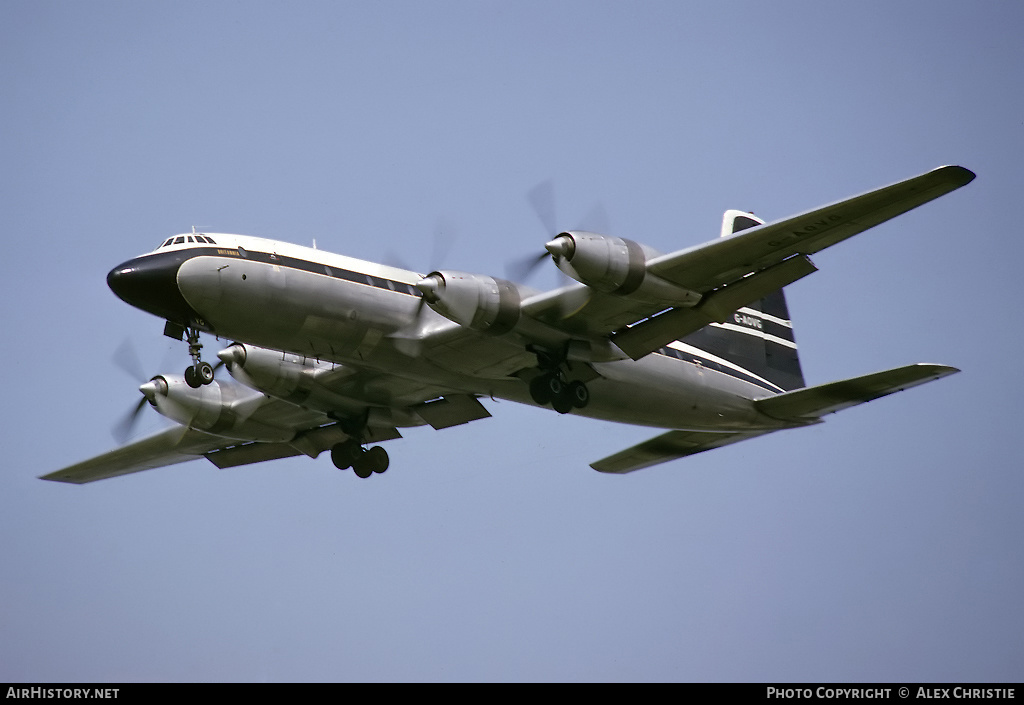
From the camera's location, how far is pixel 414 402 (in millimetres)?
27562

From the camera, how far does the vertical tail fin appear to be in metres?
28.7

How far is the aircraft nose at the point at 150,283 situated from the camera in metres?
22.2

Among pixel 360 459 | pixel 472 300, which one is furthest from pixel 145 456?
pixel 472 300

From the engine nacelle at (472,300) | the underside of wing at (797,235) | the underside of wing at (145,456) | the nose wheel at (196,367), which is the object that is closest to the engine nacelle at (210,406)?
the underside of wing at (145,456)

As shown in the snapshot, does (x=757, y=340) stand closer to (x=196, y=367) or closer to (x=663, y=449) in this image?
(x=663, y=449)

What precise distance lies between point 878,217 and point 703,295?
12.1 feet

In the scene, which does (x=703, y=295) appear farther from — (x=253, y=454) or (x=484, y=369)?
(x=253, y=454)

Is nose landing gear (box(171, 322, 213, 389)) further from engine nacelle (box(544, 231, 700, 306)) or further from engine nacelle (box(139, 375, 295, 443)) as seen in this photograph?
engine nacelle (box(544, 231, 700, 306))

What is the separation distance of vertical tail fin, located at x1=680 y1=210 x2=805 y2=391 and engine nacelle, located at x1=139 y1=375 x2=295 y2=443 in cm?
1040

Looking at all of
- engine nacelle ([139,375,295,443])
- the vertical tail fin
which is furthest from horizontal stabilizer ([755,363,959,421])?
engine nacelle ([139,375,295,443])

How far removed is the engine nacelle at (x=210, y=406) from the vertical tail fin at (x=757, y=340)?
34.1 feet

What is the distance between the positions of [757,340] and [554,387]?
7336 millimetres

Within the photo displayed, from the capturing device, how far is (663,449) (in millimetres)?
29438
